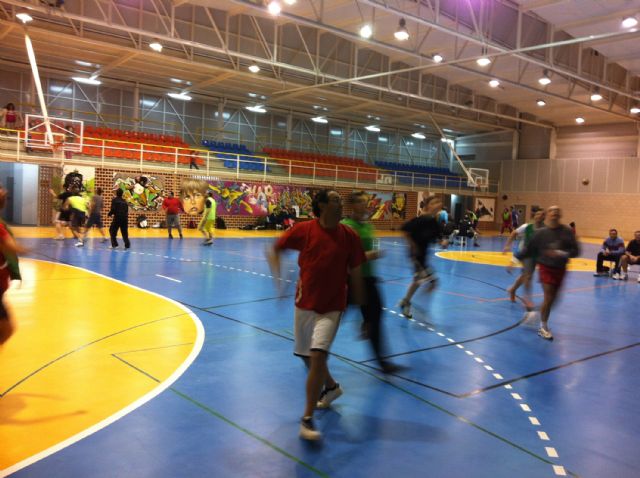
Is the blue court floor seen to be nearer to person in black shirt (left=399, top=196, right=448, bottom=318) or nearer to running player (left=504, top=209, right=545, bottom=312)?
running player (left=504, top=209, right=545, bottom=312)

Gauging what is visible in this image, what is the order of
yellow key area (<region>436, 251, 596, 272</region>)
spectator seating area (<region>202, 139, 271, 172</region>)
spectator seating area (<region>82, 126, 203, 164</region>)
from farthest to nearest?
spectator seating area (<region>202, 139, 271, 172</region>) → spectator seating area (<region>82, 126, 203, 164</region>) → yellow key area (<region>436, 251, 596, 272</region>)

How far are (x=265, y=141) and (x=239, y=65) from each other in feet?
33.0

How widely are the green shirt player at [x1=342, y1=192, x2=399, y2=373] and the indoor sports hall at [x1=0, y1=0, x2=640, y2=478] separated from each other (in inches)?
5.7

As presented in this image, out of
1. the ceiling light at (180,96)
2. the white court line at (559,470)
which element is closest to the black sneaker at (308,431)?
the white court line at (559,470)

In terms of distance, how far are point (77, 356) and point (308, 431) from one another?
3.01 m

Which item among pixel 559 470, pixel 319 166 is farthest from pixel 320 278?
pixel 319 166

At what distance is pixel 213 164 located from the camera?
28.0m

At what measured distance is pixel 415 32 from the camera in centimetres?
2305

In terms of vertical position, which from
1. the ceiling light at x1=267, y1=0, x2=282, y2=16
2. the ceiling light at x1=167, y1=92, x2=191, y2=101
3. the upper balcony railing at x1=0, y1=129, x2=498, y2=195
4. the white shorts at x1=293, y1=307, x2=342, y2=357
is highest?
the ceiling light at x1=167, y1=92, x2=191, y2=101

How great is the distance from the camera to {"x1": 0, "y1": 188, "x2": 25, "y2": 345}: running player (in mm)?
3932

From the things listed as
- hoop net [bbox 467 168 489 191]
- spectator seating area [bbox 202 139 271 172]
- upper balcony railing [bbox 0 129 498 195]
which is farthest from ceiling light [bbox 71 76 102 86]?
hoop net [bbox 467 168 489 191]

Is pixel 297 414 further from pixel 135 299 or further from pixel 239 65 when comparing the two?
pixel 239 65

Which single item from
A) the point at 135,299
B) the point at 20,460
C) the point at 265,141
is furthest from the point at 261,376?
the point at 265,141

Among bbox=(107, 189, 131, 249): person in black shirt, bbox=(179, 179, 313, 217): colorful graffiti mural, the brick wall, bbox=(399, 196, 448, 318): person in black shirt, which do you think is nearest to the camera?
bbox=(399, 196, 448, 318): person in black shirt
